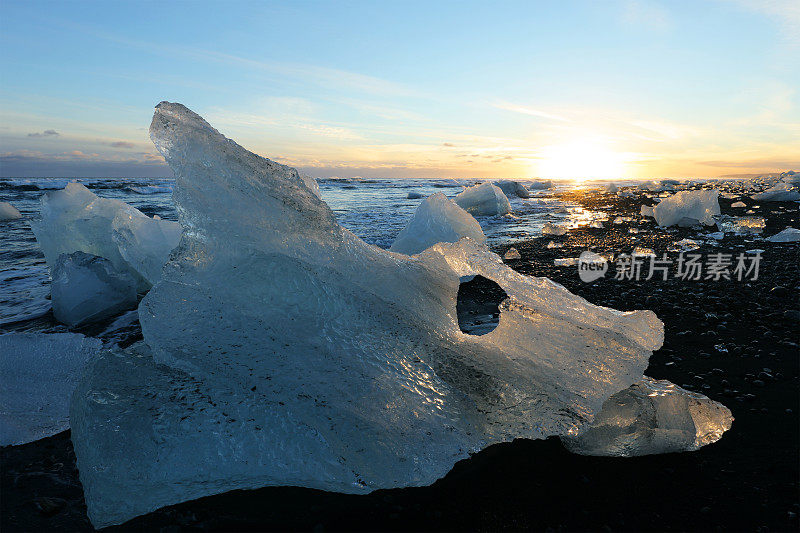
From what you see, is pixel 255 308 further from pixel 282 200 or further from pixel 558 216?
pixel 558 216

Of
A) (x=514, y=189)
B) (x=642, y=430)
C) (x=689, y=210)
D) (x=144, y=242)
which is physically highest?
(x=514, y=189)

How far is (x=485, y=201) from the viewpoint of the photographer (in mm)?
14000

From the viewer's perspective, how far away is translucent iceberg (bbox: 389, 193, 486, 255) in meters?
6.25

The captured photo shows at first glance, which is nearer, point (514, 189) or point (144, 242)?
point (144, 242)

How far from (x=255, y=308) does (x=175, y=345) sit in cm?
40

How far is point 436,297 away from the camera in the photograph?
7.83 ft

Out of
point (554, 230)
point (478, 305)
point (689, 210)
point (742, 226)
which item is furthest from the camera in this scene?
point (689, 210)

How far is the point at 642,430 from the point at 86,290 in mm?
4434

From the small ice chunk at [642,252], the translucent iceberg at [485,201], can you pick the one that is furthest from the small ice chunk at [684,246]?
the translucent iceberg at [485,201]

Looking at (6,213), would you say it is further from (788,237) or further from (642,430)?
(788,237)

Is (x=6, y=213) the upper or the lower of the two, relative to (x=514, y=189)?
lower

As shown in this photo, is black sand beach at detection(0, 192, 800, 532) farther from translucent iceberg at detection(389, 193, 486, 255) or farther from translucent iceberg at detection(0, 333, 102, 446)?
translucent iceberg at detection(389, 193, 486, 255)

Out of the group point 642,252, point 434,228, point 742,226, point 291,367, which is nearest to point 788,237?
point 742,226

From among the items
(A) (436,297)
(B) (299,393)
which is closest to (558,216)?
(A) (436,297)
